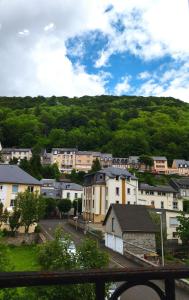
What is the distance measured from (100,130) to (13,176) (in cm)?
11242

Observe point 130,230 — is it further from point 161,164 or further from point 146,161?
point 161,164

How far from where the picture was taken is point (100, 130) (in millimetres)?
156250

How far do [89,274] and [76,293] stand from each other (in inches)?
413

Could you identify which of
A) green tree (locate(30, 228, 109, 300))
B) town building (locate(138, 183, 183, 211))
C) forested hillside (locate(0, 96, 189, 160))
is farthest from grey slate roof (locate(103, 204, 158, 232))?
forested hillside (locate(0, 96, 189, 160))

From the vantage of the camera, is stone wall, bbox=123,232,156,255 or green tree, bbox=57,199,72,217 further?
green tree, bbox=57,199,72,217

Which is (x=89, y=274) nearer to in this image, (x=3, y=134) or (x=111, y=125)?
(x=3, y=134)

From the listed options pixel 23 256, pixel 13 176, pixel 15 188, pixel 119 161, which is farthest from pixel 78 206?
pixel 119 161

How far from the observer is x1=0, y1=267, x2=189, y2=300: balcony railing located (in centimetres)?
201

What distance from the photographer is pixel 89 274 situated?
215cm

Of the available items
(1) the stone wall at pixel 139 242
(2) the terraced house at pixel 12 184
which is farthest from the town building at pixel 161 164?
(1) the stone wall at pixel 139 242

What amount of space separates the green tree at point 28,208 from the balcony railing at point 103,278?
37905 mm

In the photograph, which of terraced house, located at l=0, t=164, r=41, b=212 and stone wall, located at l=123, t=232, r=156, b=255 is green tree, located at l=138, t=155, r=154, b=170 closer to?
terraced house, located at l=0, t=164, r=41, b=212

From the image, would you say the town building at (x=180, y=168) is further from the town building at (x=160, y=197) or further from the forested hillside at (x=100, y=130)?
the town building at (x=160, y=197)

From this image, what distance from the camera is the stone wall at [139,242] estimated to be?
112 ft
